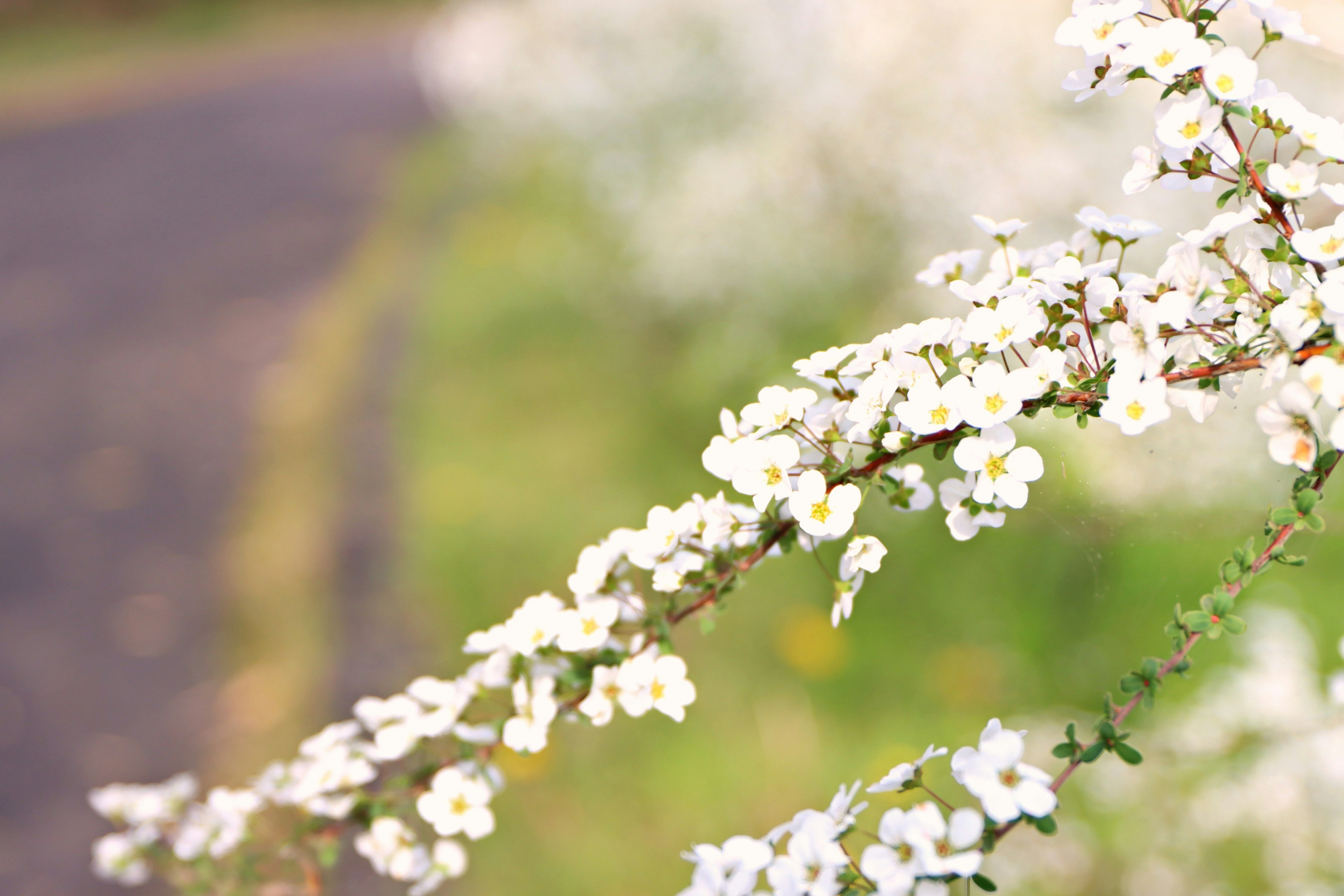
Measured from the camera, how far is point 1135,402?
2.15 feet

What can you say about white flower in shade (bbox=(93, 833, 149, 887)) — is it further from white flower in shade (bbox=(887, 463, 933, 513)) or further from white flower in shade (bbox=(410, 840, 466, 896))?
white flower in shade (bbox=(887, 463, 933, 513))

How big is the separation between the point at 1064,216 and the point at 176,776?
269 centimetres

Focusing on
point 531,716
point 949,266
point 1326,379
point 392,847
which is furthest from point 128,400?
point 1326,379

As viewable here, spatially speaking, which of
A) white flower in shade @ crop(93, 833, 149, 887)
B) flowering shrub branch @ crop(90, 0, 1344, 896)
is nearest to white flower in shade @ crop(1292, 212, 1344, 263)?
flowering shrub branch @ crop(90, 0, 1344, 896)

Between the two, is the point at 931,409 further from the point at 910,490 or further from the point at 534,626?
the point at 534,626

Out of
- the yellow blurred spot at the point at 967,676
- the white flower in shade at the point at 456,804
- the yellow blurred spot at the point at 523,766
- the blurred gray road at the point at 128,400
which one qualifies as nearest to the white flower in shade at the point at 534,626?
the white flower in shade at the point at 456,804

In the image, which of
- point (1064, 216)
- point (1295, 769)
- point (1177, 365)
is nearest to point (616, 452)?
point (1064, 216)

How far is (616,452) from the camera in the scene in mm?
3178

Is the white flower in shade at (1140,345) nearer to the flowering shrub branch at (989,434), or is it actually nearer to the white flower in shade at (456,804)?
the flowering shrub branch at (989,434)

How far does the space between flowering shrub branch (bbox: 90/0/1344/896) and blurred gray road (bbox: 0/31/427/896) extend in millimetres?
2072

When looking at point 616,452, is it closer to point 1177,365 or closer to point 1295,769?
point 1295,769

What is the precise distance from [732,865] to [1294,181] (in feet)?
2.09

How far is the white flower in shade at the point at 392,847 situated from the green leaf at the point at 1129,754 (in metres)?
0.61

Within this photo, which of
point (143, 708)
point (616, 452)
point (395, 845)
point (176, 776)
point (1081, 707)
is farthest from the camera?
point (616, 452)
